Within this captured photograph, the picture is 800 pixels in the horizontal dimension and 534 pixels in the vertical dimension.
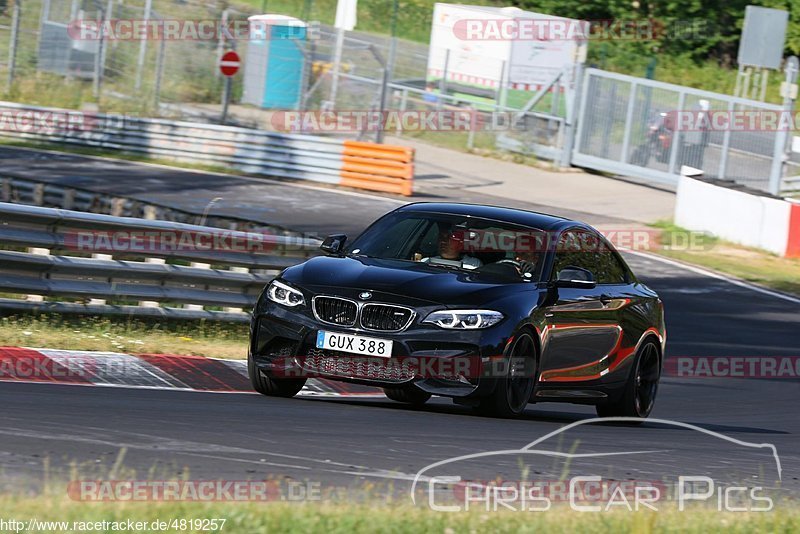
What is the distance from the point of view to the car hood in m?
8.87

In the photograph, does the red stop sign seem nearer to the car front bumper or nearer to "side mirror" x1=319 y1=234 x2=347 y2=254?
"side mirror" x1=319 y1=234 x2=347 y2=254

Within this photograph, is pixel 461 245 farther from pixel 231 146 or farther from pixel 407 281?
pixel 231 146

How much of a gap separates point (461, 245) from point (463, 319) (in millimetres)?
1066

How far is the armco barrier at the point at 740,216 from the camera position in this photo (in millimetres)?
25188

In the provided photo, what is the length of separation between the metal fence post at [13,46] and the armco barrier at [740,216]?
1591 cm

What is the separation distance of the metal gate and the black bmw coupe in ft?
70.4

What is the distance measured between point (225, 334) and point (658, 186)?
2335cm

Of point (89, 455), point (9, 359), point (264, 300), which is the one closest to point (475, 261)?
point (264, 300)

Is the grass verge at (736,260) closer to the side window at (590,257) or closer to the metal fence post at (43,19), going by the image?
the side window at (590,257)

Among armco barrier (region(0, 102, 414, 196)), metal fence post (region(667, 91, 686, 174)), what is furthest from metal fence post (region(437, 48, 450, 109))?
armco barrier (region(0, 102, 414, 196))

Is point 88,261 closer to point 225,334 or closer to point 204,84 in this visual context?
point 225,334

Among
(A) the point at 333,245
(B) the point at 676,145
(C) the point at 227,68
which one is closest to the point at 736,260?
(B) the point at 676,145

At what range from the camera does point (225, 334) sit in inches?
513

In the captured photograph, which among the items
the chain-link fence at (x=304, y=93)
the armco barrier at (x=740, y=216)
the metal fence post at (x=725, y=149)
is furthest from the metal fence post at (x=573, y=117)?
the armco barrier at (x=740, y=216)
